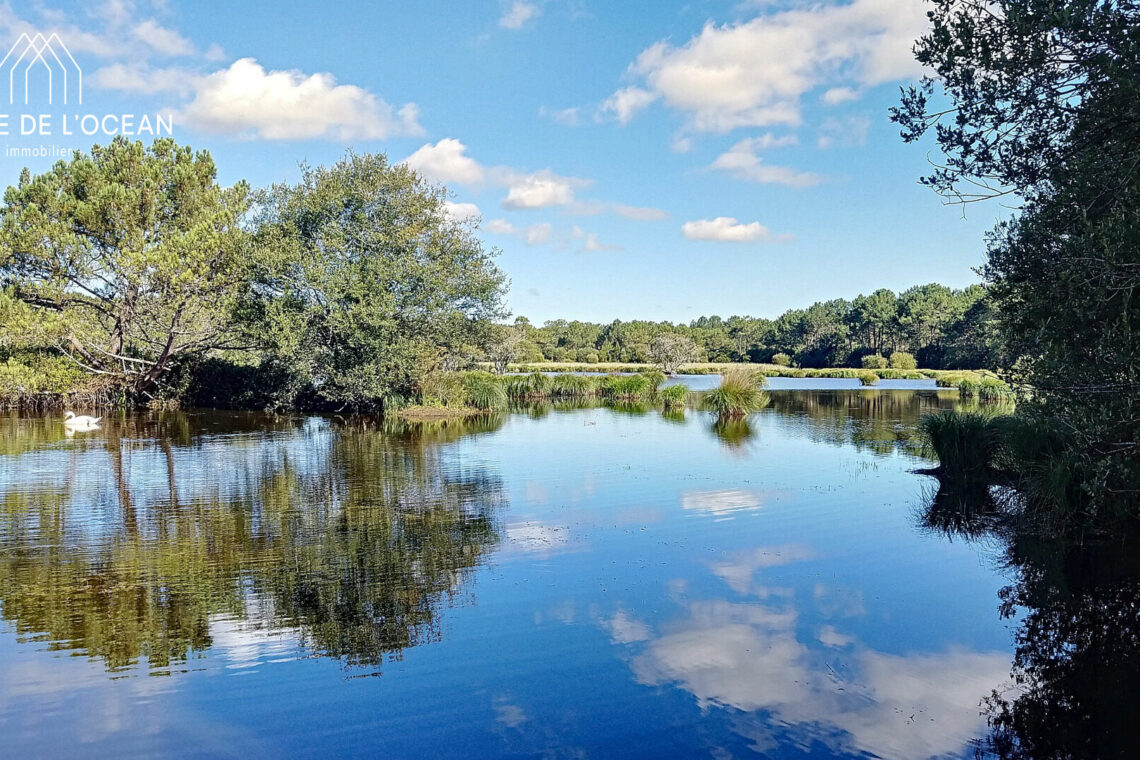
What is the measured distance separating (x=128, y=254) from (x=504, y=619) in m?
24.3

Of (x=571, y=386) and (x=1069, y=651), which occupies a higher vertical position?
(x=571, y=386)

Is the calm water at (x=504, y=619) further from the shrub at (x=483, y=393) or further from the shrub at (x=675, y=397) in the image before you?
the shrub at (x=675, y=397)

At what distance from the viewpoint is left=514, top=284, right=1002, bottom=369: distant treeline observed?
86.1 metres

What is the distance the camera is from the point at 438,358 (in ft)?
101

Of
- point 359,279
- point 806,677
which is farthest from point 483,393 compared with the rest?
point 806,677

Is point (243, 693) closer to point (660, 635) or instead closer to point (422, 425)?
point (660, 635)

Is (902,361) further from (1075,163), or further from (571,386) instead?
(1075,163)

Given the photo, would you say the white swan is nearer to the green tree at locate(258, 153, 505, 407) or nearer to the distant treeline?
the green tree at locate(258, 153, 505, 407)

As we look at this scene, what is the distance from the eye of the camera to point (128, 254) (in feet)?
82.2

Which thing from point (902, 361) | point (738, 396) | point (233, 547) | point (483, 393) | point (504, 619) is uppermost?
point (902, 361)

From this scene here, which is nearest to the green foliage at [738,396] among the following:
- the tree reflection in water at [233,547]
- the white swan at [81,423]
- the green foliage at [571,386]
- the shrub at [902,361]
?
the green foliage at [571,386]

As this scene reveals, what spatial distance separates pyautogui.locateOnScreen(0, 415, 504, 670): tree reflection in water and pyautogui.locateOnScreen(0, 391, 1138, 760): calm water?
47 millimetres

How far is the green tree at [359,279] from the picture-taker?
86.8 ft

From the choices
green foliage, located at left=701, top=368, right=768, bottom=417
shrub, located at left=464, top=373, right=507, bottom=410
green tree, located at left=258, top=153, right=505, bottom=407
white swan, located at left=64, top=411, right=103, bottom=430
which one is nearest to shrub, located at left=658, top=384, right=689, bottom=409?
green foliage, located at left=701, top=368, right=768, bottom=417
